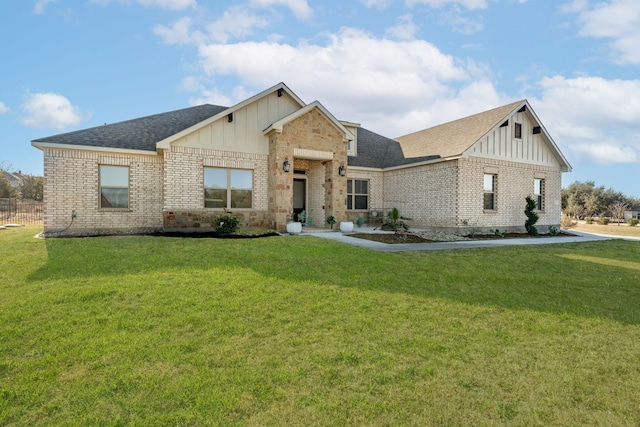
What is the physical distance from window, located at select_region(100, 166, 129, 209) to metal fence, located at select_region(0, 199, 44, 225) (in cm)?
1393

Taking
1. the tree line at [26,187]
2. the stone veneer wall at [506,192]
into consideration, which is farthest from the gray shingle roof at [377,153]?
the tree line at [26,187]

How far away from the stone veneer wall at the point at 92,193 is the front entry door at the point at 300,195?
620 centimetres

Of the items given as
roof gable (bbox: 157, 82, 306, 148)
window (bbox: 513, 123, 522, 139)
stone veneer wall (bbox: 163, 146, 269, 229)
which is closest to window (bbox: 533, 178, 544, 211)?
window (bbox: 513, 123, 522, 139)

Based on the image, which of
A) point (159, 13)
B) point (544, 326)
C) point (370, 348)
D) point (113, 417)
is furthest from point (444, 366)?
point (159, 13)

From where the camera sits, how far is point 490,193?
1622 cm

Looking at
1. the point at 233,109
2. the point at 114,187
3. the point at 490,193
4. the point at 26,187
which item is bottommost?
the point at 490,193

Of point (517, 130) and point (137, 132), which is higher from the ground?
point (517, 130)

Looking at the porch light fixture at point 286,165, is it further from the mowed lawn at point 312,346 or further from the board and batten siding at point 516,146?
the board and batten siding at point 516,146

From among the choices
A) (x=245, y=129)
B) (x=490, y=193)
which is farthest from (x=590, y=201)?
(x=245, y=129)

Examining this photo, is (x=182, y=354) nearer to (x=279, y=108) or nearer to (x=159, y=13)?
(x=159, y=13)

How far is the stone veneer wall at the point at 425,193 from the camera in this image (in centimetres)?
1523

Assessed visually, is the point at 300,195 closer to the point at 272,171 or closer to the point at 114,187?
the point at 272,171

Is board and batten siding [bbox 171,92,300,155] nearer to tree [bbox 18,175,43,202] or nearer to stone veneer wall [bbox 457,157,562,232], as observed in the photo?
stone veneer wall [bbox 457,157,562,232]

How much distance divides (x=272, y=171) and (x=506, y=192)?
11.6 meters
